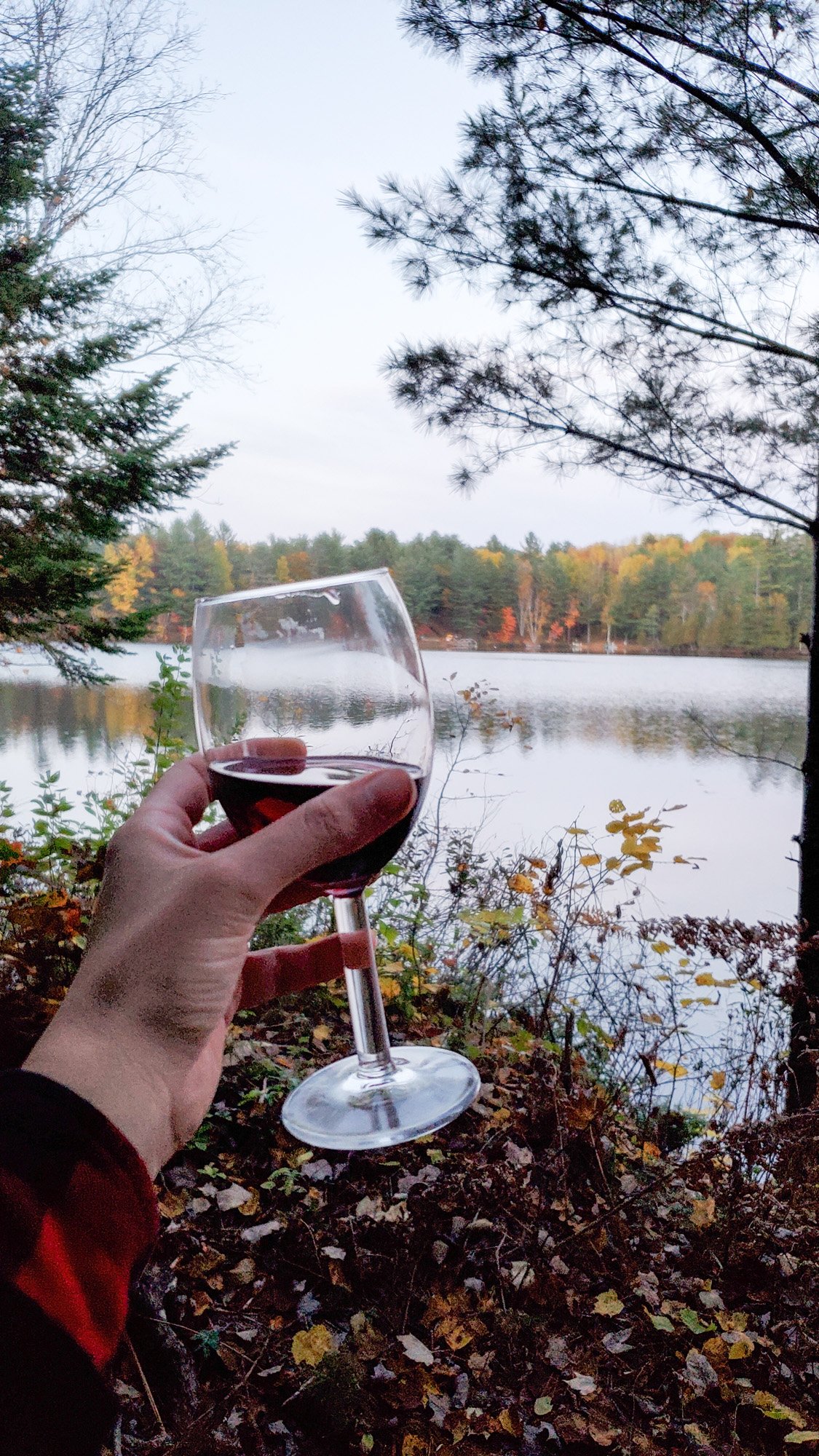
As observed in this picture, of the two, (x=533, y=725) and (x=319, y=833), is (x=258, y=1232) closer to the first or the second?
(x=319, y=833)

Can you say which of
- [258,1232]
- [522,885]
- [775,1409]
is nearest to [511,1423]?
[775,1409]

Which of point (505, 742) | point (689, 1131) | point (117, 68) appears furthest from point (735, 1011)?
point (117, 68)

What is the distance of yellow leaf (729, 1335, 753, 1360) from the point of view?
158 cm

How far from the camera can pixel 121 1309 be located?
0.54 metres

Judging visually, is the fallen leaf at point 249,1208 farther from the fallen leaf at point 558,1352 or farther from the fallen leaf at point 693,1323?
the fallen leaf at point 693,1323

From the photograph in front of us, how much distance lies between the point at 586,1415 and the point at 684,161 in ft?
13.2

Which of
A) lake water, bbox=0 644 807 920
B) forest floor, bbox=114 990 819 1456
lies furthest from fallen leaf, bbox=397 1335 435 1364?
lake water, bbox=0 644 807 920

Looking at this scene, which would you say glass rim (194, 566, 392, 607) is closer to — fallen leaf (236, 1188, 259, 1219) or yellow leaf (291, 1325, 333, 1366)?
yellow leaf (291, 1325, 333, 1366)

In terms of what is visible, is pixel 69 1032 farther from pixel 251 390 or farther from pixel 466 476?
pixel 251 390

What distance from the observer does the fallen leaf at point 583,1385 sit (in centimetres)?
146

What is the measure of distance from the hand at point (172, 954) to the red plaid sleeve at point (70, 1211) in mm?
54

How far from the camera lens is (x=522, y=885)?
3.68m

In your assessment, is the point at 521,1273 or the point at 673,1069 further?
the point at 673,1069

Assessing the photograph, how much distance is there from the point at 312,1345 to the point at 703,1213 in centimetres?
103
